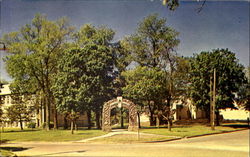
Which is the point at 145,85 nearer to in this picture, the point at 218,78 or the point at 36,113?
the point at 36,113

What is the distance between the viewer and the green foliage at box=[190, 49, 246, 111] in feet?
56.8

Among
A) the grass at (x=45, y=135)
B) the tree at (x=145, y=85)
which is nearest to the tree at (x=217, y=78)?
the tree at (x=145, y=85)

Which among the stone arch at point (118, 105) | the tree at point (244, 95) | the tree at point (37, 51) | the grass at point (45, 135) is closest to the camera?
the grass at point (45, 135)

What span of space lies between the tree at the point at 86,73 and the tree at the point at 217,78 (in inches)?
219

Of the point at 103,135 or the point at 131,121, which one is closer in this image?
the point at 103,135

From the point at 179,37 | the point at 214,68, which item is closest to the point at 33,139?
the point at 179,37

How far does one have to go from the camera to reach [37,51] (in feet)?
46.3

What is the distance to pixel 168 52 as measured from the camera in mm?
15469

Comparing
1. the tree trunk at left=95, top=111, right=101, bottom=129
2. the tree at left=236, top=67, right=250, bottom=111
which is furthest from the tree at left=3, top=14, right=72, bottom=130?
the tree at left=236, top=67, right=250, bottom=111

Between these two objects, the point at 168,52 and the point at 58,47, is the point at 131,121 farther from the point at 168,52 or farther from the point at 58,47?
the point at 58,47

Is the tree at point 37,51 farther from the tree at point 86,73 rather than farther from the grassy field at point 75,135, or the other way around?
the grassy field at point 75,135

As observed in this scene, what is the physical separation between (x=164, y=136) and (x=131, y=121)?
213 centimetres

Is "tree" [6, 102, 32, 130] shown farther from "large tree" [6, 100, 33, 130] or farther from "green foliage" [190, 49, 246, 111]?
"green foliage" [190, 49, 246, 111]

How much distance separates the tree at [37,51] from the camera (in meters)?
13.3
